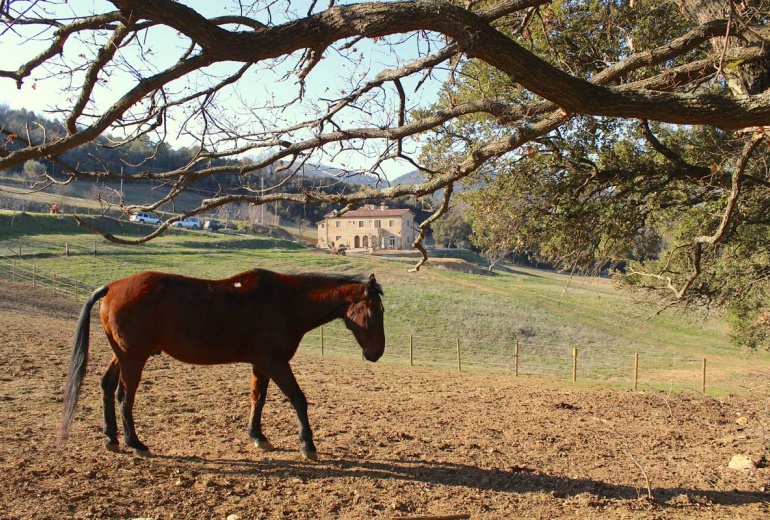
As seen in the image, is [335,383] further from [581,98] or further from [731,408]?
[581,98]

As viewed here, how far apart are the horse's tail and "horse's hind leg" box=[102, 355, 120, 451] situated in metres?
0.24

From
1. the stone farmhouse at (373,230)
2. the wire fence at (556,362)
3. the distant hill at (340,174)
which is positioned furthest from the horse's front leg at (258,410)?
the stone farmhouse at (373,230)

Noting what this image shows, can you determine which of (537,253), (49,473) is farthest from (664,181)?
(49,473)

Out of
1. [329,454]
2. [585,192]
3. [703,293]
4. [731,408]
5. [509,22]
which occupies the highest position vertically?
[509,22]

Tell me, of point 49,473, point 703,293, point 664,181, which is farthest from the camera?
point 703,293

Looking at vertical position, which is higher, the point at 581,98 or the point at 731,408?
the point at 581,98

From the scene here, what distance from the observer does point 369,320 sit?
19.6 feet

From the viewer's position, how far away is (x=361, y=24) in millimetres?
3785

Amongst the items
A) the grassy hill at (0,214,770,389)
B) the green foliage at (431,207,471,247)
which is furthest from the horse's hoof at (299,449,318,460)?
the green foliage at (431,207,471,247)

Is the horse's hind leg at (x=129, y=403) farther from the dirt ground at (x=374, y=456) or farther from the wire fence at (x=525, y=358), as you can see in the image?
the wire fence at (x=525, y=358)

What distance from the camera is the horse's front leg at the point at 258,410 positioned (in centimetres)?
616

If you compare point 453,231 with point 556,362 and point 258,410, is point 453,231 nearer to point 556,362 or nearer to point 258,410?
point 556,362

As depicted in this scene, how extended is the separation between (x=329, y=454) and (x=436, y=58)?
4.06 meters

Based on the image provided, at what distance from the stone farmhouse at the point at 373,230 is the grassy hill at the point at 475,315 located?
37.6ft
